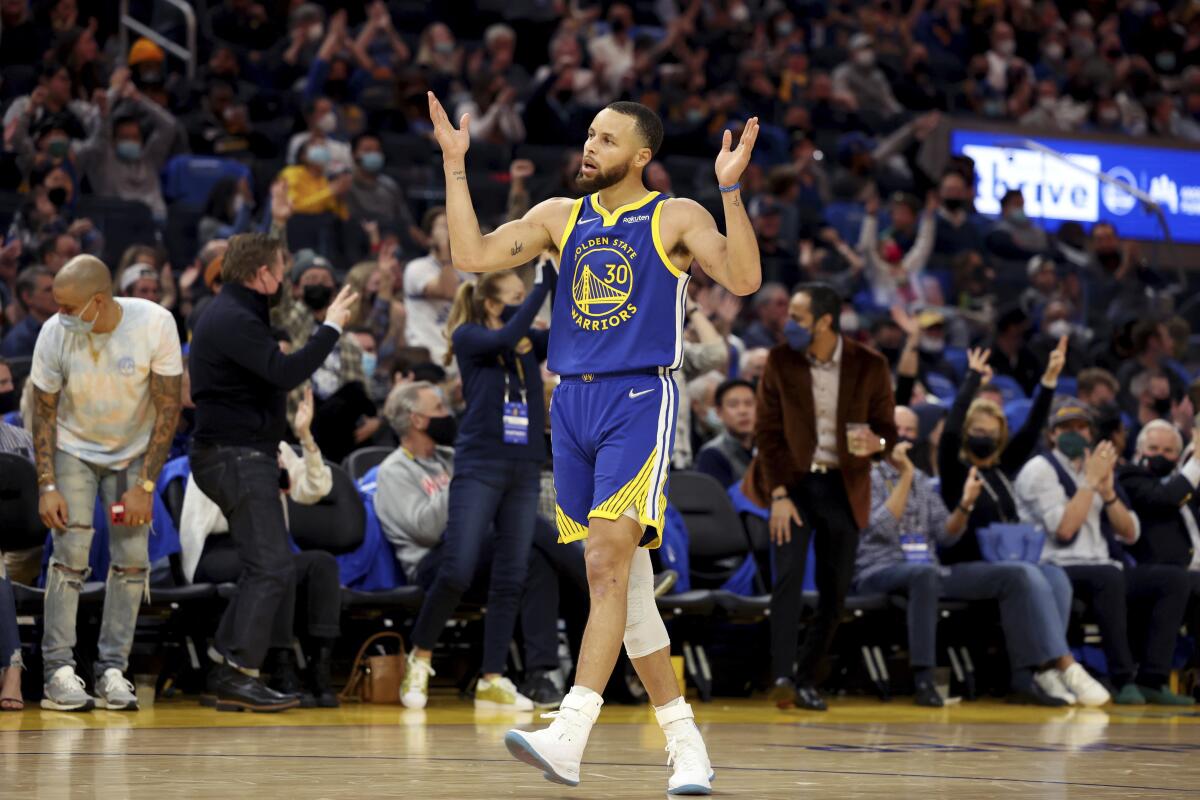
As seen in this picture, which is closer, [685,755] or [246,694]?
[685,755]

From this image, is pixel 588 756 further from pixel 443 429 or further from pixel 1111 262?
pixel 1111 262

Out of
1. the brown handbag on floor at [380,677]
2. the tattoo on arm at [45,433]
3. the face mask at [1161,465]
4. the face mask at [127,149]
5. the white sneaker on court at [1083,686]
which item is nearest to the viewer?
the tattoo on arm at [45,433]

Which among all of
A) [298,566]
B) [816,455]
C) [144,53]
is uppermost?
[144,53]

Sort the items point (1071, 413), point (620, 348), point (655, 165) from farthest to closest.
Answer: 1. point (655, 165)
2. point (1071, 413)
3. point (620, 348)

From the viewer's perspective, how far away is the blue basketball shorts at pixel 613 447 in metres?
5.29

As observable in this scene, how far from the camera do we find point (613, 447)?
5.32 meters

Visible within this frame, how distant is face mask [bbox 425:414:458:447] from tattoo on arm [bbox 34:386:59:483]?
1.95 metres

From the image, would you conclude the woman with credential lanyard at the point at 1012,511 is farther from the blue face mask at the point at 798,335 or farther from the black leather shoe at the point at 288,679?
the black leather shoe at the point at 288,679

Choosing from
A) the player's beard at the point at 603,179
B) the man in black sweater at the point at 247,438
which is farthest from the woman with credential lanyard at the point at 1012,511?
the player's beard at the point at 603,179

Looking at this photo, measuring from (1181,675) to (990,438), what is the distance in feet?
6.29

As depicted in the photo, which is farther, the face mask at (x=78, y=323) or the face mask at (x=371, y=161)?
the face mask at (x=371, y=161)

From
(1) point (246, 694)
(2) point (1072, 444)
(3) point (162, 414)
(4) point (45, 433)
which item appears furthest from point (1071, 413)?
(4) point (45, 433)

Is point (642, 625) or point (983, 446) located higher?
point (983, 446)

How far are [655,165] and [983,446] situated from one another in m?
5.09
